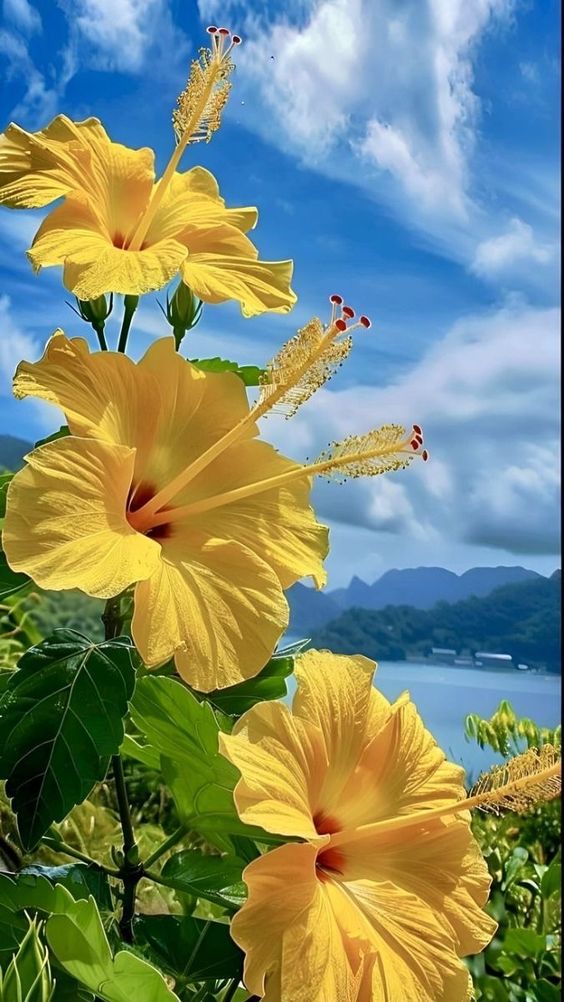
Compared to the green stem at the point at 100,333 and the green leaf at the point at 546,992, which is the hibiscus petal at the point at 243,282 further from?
the green leaf at the point at 546,992

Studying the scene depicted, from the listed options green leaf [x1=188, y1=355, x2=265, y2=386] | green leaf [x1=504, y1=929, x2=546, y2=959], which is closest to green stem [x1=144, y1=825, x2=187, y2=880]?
green leaf [x1=188, y1=355, x2=265, y2=386]

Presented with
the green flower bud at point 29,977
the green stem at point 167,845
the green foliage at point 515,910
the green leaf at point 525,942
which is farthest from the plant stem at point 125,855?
the green leaf at point 525,942

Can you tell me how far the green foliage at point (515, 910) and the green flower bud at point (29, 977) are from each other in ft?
1.98

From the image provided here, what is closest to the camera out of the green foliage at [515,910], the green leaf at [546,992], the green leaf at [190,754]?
the green leaf at [190,754]

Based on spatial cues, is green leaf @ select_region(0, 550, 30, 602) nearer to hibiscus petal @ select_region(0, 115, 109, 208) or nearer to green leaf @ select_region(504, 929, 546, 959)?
hibiscus petal @ select_region(0, 115, 109, 208)

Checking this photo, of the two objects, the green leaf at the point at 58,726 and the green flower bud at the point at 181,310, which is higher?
the green flower bud at the point at 181,310

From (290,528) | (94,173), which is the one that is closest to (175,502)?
(290,528)

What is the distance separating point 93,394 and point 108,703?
0.14m

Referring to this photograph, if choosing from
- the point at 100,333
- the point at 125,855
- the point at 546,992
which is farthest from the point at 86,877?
the point at 546,992

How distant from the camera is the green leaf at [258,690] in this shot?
0.51 metres

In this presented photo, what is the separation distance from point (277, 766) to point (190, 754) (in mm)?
60

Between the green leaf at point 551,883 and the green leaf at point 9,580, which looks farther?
the green leaf at point 551,883

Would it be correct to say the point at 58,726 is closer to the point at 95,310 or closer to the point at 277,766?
the point at 277,766

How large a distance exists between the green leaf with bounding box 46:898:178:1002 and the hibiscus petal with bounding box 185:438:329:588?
0.55ft
